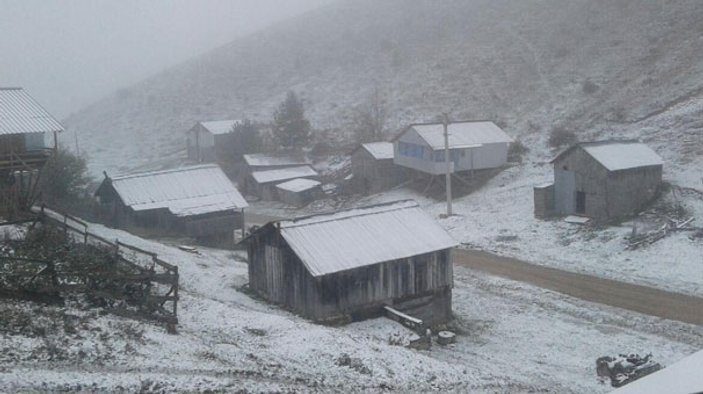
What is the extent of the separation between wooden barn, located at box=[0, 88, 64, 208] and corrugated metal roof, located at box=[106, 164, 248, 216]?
36.0ft

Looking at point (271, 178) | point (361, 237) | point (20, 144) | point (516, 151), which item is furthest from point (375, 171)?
point (20, 144)

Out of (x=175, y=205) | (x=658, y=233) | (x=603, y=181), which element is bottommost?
(x=658, y=233)

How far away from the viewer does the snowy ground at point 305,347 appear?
16.1 m

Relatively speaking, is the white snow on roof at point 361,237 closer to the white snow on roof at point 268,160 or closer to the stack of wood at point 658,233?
the stack of wood at point 658,233

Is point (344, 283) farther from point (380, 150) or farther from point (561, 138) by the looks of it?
point (561, 138)

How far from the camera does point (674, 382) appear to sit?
7.99m

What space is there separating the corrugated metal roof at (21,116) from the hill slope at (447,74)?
145 ft

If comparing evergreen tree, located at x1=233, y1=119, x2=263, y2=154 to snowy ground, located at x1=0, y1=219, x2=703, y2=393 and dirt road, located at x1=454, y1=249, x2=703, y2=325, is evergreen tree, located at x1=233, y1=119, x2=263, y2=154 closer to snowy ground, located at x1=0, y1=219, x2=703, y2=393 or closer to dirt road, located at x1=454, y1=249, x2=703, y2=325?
dirt road, located at x1=454, y1=249, x2=703, y2=325

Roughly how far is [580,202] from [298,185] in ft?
86.5

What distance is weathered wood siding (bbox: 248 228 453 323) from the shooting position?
26.8 meters

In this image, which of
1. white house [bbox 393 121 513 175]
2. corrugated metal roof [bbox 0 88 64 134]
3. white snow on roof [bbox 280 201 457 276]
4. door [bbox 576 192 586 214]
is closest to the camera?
white snow on roof [bbox 280 201 457 276]

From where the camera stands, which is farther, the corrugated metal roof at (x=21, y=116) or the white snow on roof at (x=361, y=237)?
the corrugated metal roof at (x=21, y=116)

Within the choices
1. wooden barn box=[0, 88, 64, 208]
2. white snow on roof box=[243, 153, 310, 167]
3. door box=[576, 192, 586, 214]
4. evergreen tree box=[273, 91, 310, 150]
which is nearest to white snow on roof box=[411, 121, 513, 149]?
door box=[576, 192, 586, 214]

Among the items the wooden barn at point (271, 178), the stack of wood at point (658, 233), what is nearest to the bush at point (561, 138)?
the stack of wood at point (658, 233)
